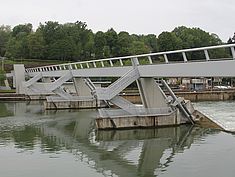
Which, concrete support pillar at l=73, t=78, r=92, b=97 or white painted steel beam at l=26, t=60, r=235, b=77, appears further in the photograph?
concrete support pillar at l=73, t=78, r=92, b=97

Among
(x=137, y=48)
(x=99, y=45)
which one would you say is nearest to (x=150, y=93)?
(x=137, y=48)

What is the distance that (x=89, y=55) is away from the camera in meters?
84.2

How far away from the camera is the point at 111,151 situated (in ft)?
65.2

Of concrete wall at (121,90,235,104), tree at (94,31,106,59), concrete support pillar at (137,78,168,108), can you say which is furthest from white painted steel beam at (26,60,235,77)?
tree at (94,31,106,59)

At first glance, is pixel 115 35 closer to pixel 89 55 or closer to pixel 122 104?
pixel 89 55

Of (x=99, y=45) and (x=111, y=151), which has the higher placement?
(x=99, y=45)

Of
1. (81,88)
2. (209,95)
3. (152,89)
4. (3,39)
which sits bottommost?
(209,95)

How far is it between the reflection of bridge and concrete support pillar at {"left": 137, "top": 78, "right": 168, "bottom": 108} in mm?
1974

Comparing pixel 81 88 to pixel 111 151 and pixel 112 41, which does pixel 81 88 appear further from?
pixel 112 41

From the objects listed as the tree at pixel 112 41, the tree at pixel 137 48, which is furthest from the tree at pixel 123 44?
the tree at pixel 137 48

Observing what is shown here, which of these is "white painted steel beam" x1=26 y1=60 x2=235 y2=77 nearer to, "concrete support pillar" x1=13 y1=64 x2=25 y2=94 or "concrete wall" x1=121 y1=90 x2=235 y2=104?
"concrete wall" x1=121 y1=90 x2=235 y2=104

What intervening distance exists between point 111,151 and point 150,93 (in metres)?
7.21

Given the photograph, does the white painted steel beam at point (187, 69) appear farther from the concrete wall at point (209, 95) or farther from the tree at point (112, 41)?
the tree at point (112, 41)

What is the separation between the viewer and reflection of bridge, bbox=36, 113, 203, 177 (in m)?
16.8
